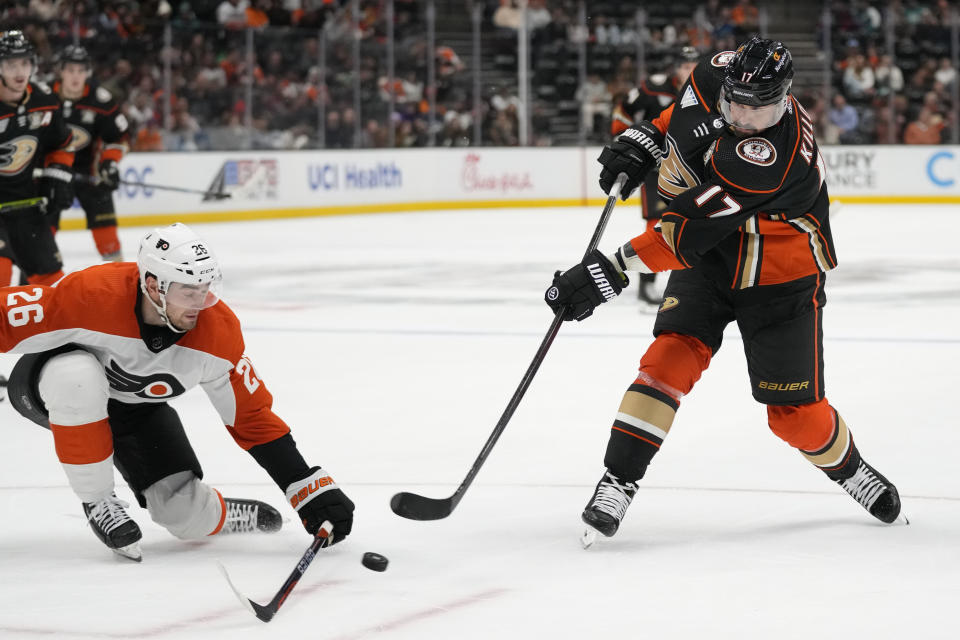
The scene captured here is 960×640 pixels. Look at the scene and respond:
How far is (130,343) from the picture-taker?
103 inches

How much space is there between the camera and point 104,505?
8.82 ft

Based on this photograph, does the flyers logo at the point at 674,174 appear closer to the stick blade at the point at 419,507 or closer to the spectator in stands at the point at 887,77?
the stick blade at the point at 419,507

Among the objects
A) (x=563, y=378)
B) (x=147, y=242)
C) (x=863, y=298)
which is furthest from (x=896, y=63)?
(x=147, y=242)

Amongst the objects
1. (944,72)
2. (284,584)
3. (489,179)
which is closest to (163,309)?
(284,584)

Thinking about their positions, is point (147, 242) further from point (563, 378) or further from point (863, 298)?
point (863, 298)

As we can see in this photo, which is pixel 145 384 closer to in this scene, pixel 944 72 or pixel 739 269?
pixel 739 269

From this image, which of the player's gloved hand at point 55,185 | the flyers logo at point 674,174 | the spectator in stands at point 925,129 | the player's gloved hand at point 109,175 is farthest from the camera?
the spectator in stands at point 925,129

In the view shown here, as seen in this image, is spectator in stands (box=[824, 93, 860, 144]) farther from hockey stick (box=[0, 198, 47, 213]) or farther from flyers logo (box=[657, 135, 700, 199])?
flyers logo (box=[657, 135, 700, 199])

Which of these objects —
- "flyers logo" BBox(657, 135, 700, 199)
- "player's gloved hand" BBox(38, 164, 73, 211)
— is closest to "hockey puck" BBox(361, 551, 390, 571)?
"flyers logo" BBox(657, 135, 700, 199)

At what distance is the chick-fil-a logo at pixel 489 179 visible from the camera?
13953 millimetres

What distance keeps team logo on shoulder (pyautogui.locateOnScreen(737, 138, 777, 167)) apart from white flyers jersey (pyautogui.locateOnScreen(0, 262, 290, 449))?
1.09 metres

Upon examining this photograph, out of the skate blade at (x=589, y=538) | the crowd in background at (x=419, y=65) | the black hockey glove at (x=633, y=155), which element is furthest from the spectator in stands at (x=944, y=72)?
the skate blade at (x=589, y=538)

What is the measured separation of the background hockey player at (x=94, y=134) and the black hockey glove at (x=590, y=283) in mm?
4235

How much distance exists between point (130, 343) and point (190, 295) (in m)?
0.19
